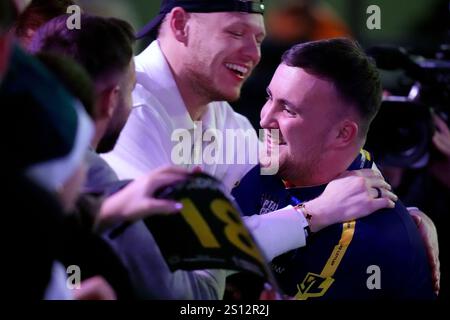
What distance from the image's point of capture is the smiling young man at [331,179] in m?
2.13

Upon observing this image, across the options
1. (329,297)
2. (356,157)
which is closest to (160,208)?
(329,297)

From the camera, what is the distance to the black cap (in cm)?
251

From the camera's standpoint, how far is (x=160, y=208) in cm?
155

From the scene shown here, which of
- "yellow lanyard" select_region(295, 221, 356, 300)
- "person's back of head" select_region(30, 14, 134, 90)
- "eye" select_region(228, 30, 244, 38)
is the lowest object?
"yellow lanyard" select_region(295, 221, 356, 300)

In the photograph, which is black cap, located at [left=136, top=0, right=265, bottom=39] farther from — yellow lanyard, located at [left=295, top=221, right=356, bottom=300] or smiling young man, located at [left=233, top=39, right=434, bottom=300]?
yellow lanyard, located at [left=295, top=221, right=356, bottom=300]

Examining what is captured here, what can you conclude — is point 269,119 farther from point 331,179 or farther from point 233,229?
point 233,229

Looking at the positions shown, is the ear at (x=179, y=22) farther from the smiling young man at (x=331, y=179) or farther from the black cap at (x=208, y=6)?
the smiling young man at (x=331, y=179)

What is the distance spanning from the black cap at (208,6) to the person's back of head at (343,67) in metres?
0.30

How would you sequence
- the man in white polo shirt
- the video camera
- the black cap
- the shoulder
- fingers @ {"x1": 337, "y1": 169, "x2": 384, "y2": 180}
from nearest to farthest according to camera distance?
fingers @ {"x1": 337, "y1": 169, "x2": 384, "y2": 180} < the man in white polo shirt < the black cap < the shoulder < the video camera

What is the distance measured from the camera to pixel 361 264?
83.9 inches

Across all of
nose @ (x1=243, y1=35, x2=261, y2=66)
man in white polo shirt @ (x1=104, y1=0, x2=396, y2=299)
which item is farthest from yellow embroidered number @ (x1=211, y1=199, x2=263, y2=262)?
nose @ (x1=243, y1=35, x2=261, y2=66)

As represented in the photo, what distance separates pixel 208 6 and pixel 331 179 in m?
0.59

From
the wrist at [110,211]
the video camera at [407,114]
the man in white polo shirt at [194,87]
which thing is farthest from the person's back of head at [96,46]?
the video camera at [407,114]
